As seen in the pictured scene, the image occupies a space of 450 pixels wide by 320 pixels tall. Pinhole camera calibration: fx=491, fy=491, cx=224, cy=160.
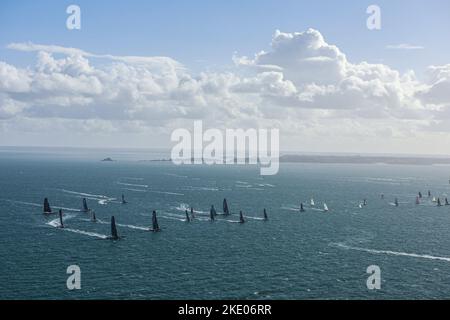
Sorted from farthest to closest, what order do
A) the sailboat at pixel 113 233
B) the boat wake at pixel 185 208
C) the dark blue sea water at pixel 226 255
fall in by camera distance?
the boat wake at pixel 185 208 < the sailboat at pixel 113 233 < the dark blue sea water at pixel 226 255

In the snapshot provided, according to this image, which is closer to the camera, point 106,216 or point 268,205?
point 106,216

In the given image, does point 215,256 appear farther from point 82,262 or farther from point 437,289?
point 437,289

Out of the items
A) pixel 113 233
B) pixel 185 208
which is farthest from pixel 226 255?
pixel 185 208

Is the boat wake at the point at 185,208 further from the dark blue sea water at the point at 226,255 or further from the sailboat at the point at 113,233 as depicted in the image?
the sailboat at the point at 113,233

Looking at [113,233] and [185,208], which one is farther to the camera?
[185,208]

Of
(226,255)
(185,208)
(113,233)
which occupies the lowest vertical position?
(226,255)

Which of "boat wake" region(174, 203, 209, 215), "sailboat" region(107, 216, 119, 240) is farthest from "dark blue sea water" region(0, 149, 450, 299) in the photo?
"sailboat" region(107, 216, 119, 240)

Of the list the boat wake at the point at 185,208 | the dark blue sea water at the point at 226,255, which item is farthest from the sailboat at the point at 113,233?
the boat wake at the point at 185,208

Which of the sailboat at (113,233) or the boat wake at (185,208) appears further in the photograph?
the boat wake at (185,208)

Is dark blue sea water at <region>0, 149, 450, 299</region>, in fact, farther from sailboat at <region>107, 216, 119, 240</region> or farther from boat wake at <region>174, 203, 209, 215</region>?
sailboat at <region>107, 216, 119, 240</region>

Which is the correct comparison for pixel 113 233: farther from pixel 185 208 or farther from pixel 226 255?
pixel 185 208
